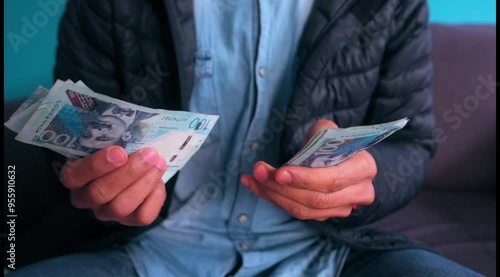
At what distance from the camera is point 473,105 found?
121cm

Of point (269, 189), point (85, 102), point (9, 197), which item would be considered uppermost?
point (85, 102)

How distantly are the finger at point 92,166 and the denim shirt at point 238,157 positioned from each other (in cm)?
19

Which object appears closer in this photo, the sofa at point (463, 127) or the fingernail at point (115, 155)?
the fingernail at point (115, 155)

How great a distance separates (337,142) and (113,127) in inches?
10.4

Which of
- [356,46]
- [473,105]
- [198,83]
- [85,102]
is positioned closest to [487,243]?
[473,105]

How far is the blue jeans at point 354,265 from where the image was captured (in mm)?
692

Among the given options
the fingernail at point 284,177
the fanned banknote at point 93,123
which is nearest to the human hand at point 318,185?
the fingernail at point 284,177

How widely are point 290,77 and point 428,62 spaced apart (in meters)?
0.24

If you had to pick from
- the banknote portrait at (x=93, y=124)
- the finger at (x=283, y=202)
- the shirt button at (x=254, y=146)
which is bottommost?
the finger at (x=283, y=202)

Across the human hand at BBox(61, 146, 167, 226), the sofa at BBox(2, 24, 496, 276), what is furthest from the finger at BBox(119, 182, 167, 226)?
the sofa at BBox(2, 24, 496, 276)

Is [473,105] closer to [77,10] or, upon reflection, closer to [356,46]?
[356,46]

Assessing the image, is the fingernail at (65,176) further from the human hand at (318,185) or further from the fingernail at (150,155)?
the human hand at (318,185)

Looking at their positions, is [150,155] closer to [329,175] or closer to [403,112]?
[329,175]

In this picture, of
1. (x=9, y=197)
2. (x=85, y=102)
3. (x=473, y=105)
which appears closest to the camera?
(x=85, y=102)
